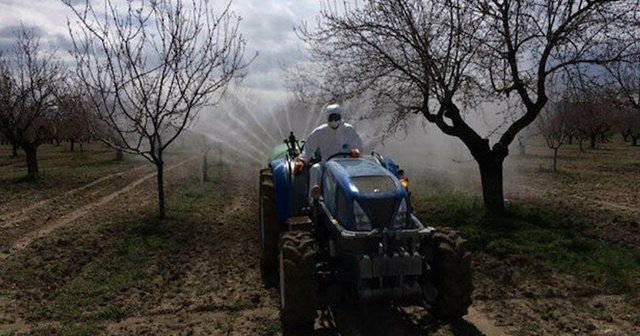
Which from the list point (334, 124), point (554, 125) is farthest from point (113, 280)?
point (554, 125)

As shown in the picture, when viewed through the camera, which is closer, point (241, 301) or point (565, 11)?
point (241, 301)

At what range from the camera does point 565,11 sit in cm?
983

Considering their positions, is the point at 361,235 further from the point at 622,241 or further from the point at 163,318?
the point at 622,241

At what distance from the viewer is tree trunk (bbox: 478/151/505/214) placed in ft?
36.8

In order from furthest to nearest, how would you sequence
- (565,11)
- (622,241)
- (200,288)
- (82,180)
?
(82,180)
(565,11)
(622,241)
(200,288)

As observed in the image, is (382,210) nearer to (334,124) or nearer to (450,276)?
(450,276)

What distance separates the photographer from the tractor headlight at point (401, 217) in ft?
18.1

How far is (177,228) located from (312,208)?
15.7 ft

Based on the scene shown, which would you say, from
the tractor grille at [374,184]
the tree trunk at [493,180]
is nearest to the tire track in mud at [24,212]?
the tractor grille at [374,184]

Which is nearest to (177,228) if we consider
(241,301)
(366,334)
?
(241,301)

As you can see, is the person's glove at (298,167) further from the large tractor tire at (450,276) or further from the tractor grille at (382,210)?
the large tractor tire at (450,276)

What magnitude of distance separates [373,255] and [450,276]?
857 mm

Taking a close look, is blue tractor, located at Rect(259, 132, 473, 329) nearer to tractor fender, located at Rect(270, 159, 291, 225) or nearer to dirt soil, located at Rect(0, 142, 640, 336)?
dirt soil, located at Rect(0, 142, 640, 336)

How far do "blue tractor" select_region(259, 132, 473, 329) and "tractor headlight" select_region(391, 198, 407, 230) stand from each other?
0.01m
